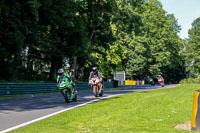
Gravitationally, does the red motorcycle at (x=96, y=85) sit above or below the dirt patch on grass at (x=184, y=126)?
above

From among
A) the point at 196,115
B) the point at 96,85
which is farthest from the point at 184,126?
the point at 96,85

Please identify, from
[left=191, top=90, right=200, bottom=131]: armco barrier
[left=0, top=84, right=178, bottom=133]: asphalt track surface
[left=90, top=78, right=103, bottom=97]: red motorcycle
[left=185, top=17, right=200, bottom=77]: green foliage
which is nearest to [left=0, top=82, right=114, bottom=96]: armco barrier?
[left=0, top=84, right=178, bottom=133]: asphalt track surface

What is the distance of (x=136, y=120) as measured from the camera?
8.98 metres

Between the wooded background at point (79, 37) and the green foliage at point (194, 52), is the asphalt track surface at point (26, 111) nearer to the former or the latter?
the wooded background at point (79, 37)

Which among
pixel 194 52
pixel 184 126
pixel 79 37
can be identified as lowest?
pixel 184 126

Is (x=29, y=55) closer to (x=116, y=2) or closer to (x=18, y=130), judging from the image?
(x=116, y=2)

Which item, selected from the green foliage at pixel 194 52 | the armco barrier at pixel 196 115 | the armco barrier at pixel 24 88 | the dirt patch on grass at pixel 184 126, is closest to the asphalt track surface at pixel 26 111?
the dirt patch on grass at pixel 184 126

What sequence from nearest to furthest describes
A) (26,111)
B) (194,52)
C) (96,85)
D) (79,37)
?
(26,111) → (96,85) → (79,37) → (194,52)

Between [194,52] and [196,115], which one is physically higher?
[194,52]

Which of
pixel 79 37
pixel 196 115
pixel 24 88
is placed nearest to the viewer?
pixel 196 115

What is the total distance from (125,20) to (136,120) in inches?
1204

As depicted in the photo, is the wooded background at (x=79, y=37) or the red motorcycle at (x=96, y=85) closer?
the red motorcycle at (x=96, y=85)

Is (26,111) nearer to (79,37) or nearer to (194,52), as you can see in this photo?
(79,37)

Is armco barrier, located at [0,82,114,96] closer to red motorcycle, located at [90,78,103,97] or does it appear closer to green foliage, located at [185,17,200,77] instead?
red motorcycle, located at [90,78,103,97]
